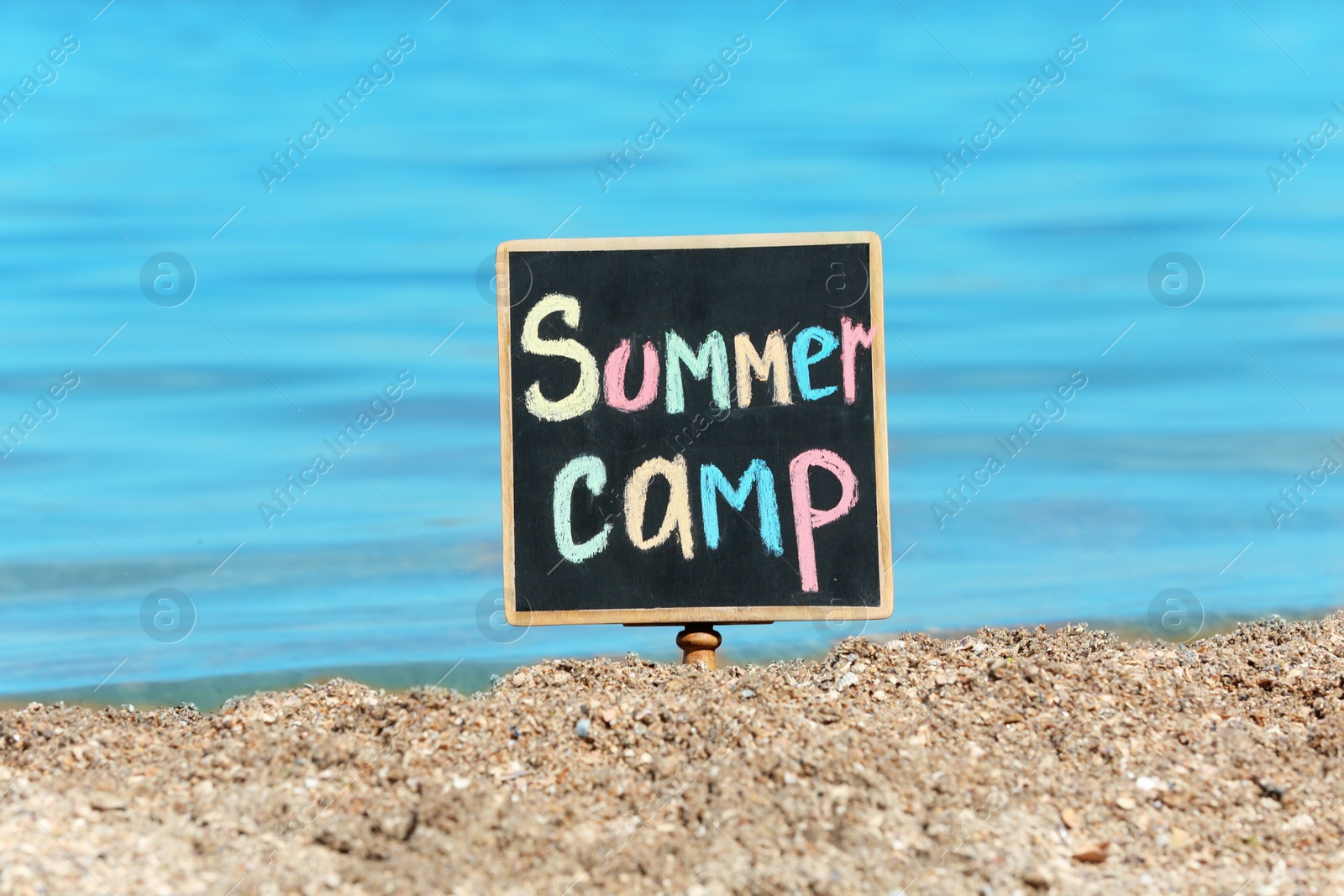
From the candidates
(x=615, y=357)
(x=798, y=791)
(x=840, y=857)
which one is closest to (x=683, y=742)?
(x=798, y=791)

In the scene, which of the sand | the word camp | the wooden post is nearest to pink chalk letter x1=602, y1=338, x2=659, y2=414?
the word camp

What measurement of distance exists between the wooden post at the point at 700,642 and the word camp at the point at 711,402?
1.38 ft

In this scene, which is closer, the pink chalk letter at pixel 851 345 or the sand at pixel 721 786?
the sand at pixel 721 786

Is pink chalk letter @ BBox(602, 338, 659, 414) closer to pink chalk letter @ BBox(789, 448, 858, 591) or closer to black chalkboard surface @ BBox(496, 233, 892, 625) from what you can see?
black chalkboard surface @ BBox(496, 233, 892, 625)

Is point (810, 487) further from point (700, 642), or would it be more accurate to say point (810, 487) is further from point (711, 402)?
point (700, 642)

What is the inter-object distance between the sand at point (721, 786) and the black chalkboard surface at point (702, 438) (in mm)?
500

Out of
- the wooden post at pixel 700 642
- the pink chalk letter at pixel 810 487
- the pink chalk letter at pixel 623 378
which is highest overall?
the pink chalk letter at pixel 623 378

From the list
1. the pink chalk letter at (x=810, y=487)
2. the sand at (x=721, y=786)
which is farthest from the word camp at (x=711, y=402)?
the sand at (x=721, y=786)

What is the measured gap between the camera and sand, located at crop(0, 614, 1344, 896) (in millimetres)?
4465

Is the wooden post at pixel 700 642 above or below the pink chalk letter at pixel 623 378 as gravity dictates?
below

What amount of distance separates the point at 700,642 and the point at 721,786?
175 cm

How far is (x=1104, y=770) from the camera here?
5.28m

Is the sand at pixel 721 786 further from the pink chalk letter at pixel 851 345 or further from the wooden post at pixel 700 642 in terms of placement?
the pink chalk letter at pixel 851 345

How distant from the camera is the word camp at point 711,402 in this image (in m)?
6.61
